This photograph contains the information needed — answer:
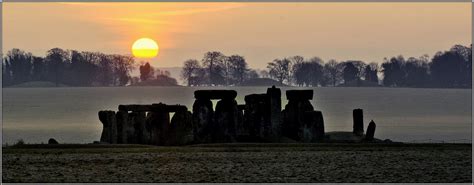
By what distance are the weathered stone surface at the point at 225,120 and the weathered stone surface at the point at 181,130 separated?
3.63 ft

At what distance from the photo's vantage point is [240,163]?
20.5 meters

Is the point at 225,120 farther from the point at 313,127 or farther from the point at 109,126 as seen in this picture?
the point at 109,126

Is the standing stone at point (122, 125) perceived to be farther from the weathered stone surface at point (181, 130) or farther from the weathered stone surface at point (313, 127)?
the weathered stone surface at point (313, 127)

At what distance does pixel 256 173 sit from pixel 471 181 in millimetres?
3951

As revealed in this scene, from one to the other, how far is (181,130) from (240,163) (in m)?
8.12

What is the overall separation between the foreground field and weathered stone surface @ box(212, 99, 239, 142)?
13.0ft

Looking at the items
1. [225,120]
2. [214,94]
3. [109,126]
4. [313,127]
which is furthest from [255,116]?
[109,126]

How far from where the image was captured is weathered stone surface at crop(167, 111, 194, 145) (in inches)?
1116

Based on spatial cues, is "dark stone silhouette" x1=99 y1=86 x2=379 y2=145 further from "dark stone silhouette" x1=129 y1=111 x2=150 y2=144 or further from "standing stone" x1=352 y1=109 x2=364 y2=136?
"standing stone" x1=352 y1=109 x2=364 y2=136

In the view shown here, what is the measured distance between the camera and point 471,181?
17.6 metres

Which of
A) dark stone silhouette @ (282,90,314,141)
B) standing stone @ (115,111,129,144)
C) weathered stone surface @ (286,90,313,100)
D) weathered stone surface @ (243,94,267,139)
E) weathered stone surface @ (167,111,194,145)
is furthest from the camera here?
weathered stone surface @ (286,90,313,100)

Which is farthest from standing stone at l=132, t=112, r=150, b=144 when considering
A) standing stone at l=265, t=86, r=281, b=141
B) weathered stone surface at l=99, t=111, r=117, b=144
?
standing stone at l=265, t=86, r=281, b=141

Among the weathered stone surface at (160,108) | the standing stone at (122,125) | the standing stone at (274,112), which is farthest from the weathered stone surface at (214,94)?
the standing stone at (122,125)

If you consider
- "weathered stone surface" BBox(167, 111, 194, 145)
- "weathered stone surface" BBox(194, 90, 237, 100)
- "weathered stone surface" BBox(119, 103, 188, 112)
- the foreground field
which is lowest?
the foreground field
